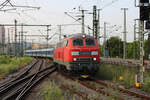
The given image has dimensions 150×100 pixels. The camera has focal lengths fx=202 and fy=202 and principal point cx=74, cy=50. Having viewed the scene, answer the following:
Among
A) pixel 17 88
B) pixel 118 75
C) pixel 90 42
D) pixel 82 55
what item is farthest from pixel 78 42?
pixel 17 88

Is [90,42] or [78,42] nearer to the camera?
[78,42]

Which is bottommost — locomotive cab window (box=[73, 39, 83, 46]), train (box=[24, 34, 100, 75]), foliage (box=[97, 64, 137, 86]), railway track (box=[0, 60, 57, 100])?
railway track (box=[0, 60, 57, 100])

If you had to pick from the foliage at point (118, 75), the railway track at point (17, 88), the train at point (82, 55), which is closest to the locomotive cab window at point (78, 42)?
the train at point (82, 55)

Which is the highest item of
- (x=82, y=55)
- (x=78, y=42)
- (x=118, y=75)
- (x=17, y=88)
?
(x=78, y=42)

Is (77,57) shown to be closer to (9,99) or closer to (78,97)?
(78,97)

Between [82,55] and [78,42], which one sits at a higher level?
[78,42]

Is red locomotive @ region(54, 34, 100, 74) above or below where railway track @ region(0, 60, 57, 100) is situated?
above

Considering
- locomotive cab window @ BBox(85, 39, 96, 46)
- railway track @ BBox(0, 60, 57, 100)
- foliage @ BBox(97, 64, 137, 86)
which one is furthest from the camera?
locomotive cab window @ BBox(85, 39, 96, 46)

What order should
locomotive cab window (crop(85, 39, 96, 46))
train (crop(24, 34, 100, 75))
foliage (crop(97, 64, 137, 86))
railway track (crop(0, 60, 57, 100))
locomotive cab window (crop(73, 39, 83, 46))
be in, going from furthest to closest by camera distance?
1. locomotive cab window (crop(85, 39, 96, 46))
2. locomotive cab window (crop(73, 39, 83, 46))
3. train (crop(24, 34, 100, 75))
4. foliage (crop(97, 64, 137, 86))
5. railway track (crop(0, 60, 57, 100))

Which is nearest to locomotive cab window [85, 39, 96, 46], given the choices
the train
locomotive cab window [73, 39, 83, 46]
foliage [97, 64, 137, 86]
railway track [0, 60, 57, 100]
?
the train

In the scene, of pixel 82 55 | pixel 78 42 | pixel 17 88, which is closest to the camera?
pixel 17 88

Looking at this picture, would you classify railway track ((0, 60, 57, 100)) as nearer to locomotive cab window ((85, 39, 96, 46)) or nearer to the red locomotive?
the red locomotive

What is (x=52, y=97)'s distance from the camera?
791 cm

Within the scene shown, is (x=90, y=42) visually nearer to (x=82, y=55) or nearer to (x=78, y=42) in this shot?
(x=78, y=42)
